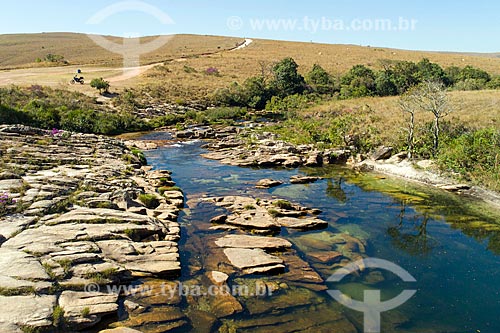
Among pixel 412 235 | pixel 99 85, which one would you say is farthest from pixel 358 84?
pixel 412 235

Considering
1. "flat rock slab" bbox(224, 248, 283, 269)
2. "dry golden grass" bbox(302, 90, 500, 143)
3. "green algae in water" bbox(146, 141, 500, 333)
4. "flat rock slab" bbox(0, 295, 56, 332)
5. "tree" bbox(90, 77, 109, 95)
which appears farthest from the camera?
"tree" bbox(90, 77, 109, 95)

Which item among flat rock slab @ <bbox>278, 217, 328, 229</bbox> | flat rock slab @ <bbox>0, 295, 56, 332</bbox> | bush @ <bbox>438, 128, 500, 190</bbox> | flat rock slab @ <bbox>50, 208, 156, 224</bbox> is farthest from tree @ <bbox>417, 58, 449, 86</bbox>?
flat rock slab @ <bbox>0, 295, 56, 332</bbox>

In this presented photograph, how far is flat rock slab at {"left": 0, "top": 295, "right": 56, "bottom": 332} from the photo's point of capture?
9.62 meters

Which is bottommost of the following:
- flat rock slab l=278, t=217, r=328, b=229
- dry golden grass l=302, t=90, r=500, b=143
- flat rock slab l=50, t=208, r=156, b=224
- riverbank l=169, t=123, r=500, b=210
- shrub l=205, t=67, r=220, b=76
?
flat rock slab l=278, t=217, r=328, b=229

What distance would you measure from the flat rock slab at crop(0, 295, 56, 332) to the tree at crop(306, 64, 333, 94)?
205 ft

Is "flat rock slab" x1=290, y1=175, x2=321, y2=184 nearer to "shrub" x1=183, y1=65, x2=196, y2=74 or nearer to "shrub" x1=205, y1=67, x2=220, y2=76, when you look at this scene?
"shrub" x1=205, y1=67, x2=220, y2=76

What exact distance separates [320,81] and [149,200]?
188ft

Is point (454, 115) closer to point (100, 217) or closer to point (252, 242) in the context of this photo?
point (252, 242)

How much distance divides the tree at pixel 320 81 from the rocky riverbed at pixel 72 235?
4906 centimetres

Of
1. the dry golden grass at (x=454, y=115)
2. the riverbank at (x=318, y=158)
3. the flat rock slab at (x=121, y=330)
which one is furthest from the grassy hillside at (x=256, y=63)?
the flat rock slab at (x=121, y=330)

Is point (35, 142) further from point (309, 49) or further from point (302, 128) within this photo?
point (309, 49)

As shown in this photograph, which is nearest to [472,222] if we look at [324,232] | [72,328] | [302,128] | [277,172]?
[324,232]

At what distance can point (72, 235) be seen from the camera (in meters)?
14.0

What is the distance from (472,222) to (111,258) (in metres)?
18.0
